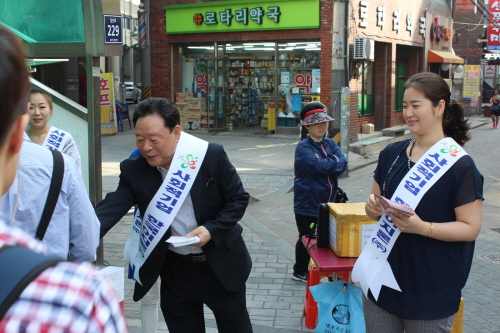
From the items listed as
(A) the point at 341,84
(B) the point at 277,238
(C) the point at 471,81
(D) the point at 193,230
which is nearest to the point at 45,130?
(D) the point at 193,230

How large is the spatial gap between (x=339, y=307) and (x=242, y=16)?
46.5ft

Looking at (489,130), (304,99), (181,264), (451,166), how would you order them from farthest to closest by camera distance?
(489,130) < (304,99) < (181,264) < (451,166)

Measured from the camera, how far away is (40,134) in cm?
513

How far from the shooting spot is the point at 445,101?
300cm

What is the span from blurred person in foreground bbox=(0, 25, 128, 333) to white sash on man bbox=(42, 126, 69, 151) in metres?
4.16

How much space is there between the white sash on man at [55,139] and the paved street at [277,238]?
1639 millimetres

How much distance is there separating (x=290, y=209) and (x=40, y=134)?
17.1ft

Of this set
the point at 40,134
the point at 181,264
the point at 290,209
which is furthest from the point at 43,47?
the point at 290,209

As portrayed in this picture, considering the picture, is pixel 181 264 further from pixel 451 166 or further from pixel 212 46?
pixel 212 46

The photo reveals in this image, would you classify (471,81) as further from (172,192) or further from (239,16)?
(172,192)

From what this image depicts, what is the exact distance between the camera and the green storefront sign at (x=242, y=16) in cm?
1622

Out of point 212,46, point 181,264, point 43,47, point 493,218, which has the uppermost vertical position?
point 212,46

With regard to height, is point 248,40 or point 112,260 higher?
point 248,40

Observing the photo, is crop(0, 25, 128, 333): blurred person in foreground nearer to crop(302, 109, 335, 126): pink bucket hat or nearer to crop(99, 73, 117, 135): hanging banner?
crop(302, 109, 335, 126): pink bucket hat
